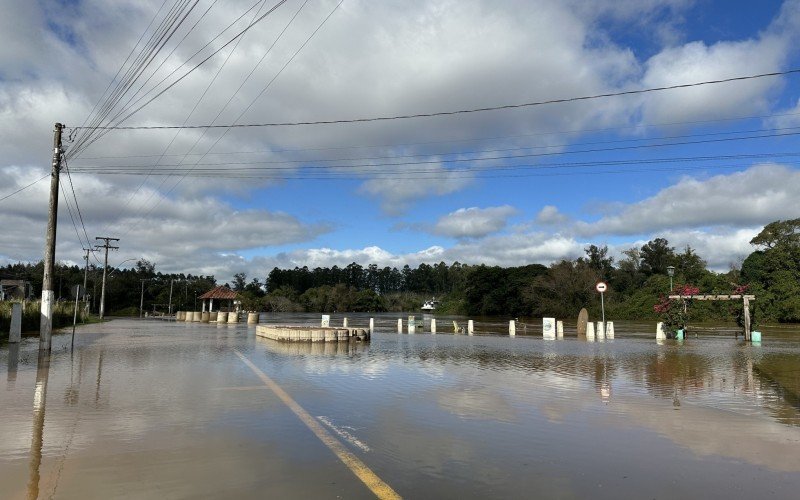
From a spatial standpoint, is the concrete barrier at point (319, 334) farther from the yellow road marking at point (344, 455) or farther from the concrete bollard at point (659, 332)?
the concrete bollard at point (659, 332)

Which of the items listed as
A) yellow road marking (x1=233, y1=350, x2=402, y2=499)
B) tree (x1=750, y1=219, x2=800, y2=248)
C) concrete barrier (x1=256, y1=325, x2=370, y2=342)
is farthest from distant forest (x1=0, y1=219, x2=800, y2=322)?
yellow road marking (x1=233, y1=350, x2=402, y2=499)

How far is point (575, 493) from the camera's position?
5.10 meters

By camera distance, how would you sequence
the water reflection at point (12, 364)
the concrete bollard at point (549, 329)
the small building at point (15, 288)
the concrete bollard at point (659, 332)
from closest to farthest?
the water reflection at point (12, 364)
the concrete bollard at point (659, 332)
the concrete bollard at point (549, 329)
the small building at point (15, 288)

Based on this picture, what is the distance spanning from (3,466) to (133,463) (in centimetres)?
126

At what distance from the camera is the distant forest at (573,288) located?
56.1 m

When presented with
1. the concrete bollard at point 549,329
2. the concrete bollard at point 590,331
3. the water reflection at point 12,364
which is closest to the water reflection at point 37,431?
the water reflection at point 12,364

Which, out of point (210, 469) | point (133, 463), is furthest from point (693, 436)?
point (133, 463)

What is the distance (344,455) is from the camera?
6.25 m

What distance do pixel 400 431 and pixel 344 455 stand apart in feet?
4.67

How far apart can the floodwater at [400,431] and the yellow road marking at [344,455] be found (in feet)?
0.23

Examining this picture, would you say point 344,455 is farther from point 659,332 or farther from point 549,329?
point 549,329

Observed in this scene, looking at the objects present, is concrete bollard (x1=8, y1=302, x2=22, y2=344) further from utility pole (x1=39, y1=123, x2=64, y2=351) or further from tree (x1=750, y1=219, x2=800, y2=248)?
tree (x1=750, y1=219, x2=800, y2=248)

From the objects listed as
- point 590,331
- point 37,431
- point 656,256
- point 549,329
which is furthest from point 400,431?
point 656,256

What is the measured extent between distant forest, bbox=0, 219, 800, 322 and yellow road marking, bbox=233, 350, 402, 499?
94.5 feet
